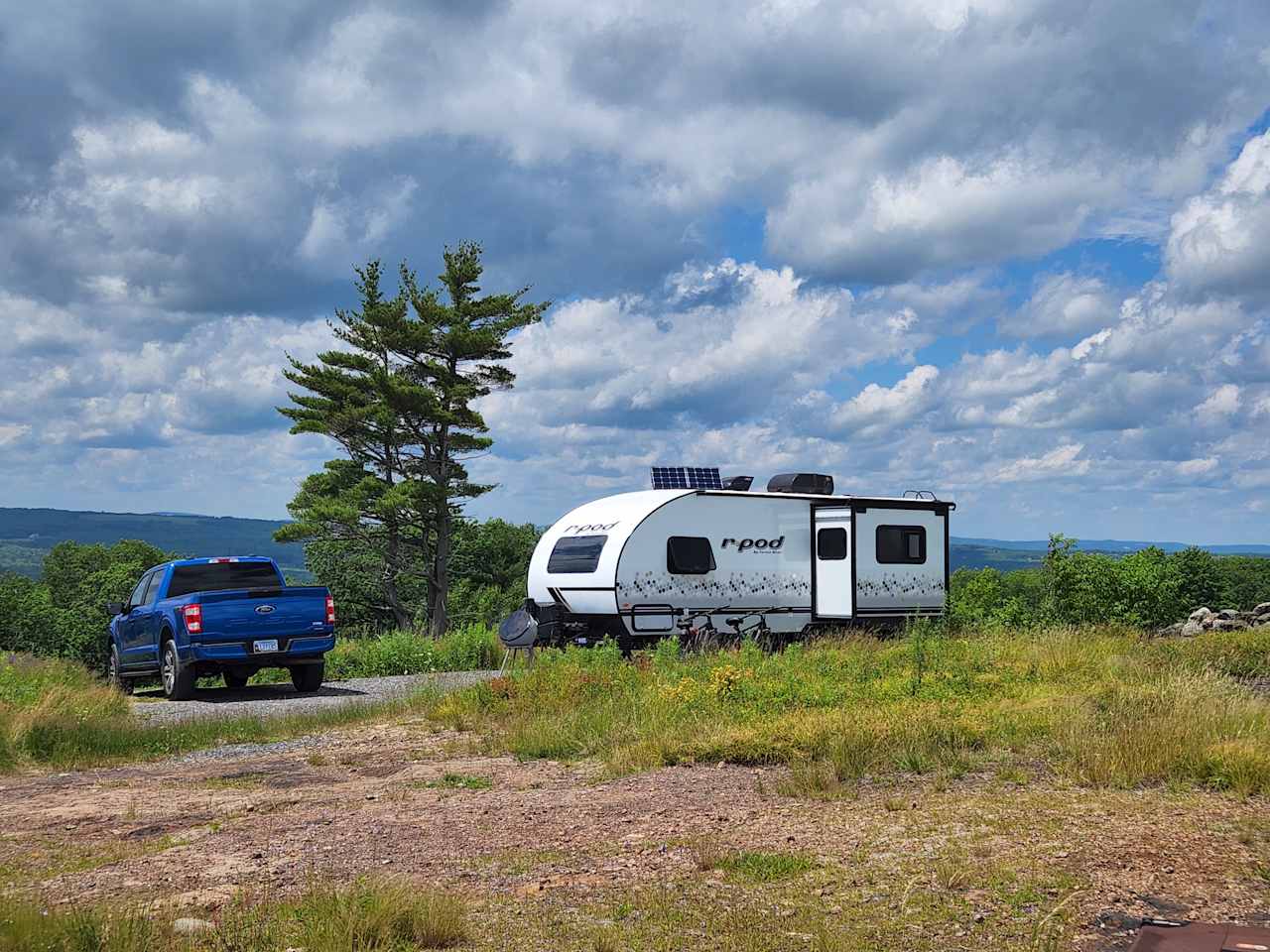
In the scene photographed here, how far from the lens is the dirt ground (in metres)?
5.28

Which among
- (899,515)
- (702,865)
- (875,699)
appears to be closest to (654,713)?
(875,699)

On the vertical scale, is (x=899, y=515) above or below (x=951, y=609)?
above

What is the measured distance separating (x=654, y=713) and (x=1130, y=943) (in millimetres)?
6721

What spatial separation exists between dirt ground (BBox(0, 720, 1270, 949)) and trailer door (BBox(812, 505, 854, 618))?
12.0 metres

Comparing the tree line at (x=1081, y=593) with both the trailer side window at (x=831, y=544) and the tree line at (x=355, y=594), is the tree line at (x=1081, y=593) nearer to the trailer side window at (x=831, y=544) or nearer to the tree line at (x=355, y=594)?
the trailer side window at (x=831, y=544)

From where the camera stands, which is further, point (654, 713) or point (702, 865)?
point (654, 713)

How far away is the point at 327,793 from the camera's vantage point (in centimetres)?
895

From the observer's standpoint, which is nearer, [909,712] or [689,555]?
[909,712]

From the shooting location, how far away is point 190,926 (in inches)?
202

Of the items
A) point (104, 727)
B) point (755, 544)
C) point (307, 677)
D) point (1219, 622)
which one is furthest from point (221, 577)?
point (1219, 622)

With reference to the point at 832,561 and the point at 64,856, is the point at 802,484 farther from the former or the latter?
the point at 64,856

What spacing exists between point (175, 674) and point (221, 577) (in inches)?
72.8

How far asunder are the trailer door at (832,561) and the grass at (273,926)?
52.1 feet

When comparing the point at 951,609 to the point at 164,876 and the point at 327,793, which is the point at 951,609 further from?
the point at 164,876
